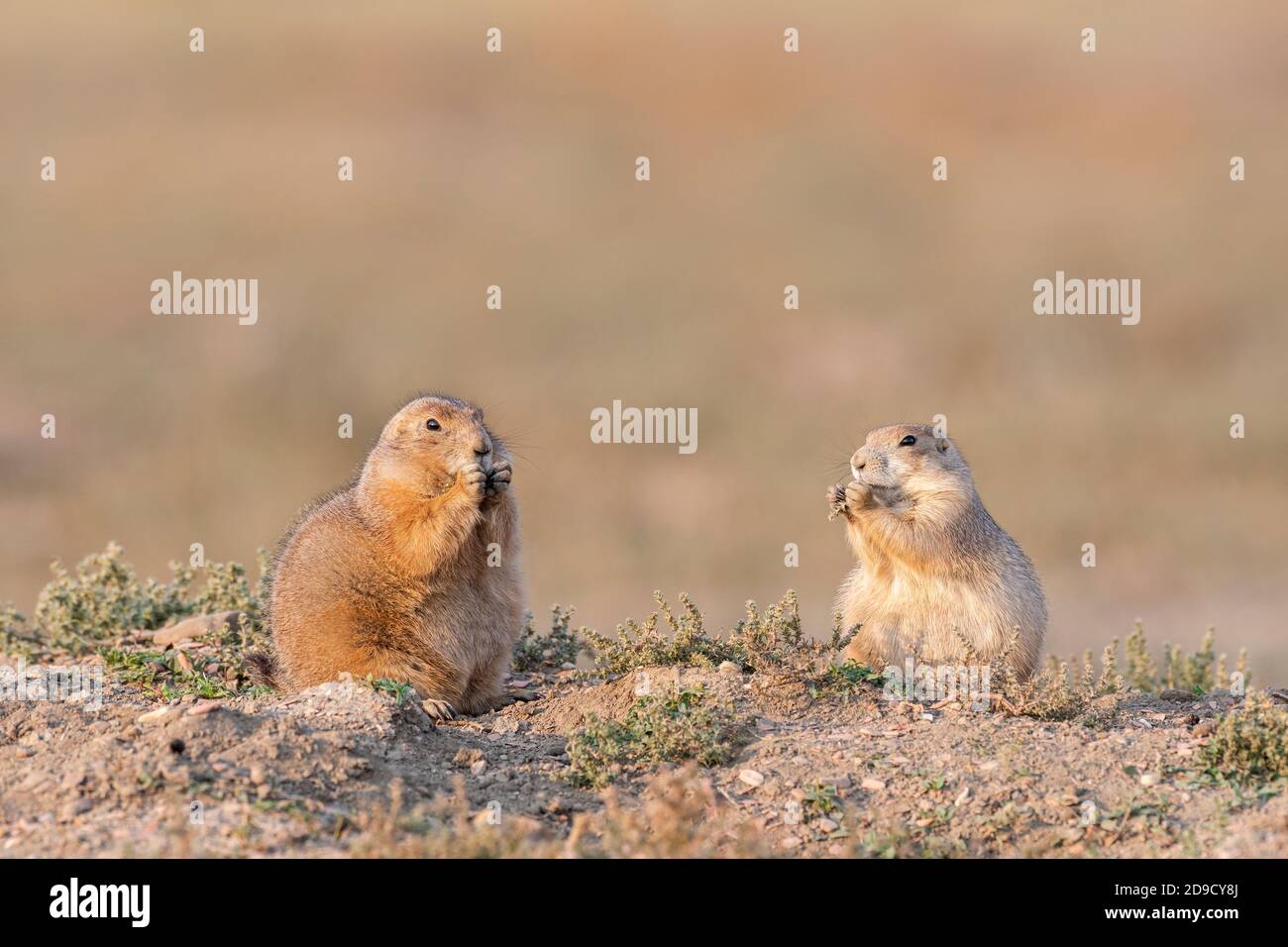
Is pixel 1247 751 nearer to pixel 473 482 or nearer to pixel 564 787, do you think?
pixel 564 787

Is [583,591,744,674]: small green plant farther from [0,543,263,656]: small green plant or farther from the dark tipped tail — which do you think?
[0,543,263,656]: small green plant

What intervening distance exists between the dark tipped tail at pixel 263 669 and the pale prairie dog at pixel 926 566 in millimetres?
3736

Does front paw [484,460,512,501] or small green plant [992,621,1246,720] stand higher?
front paw [484,460,512,501]

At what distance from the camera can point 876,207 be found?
1324 inches

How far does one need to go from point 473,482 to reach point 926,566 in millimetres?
3082

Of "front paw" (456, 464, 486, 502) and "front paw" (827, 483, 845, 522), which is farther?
"front paw" (827, 483, 845, 522)

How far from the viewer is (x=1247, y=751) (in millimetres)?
7934

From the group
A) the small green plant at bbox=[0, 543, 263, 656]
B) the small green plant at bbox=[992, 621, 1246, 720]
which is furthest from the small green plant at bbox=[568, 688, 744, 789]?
the small green plant at bbox=[0, 543, 263, 656]

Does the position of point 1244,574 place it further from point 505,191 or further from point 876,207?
point 505,191

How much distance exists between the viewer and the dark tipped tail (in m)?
10.1

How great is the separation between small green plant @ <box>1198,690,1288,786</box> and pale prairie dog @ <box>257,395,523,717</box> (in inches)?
167

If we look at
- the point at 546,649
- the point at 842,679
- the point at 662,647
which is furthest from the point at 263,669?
the point at 842,679

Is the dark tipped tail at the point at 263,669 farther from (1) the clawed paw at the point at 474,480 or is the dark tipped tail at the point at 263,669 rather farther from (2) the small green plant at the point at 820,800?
(2) the small green plant at the point at 820,800

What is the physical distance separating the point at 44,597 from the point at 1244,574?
55.4 ft
